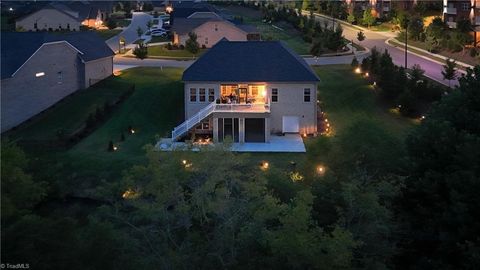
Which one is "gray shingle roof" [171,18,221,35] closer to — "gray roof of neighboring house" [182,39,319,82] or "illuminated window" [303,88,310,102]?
"gray roof of neighboring house" [182,39,319,82]

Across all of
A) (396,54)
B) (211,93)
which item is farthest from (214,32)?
(211,93)

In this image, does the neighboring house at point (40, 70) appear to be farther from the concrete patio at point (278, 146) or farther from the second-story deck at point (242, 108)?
the concrete patio at point (278, 146)

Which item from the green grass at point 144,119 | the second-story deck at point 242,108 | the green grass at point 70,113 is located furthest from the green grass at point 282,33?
the second-story deck at point 242,108

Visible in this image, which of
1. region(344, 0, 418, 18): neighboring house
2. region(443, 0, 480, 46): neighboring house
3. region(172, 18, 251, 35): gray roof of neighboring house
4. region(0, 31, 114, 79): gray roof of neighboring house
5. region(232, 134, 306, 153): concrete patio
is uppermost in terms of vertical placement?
region(344, 0, 418, 18): neighboring house

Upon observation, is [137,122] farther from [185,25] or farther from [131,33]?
[131,33]

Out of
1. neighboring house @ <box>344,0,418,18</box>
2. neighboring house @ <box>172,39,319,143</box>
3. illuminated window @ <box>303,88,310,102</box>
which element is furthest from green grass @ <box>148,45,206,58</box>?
neighboring house @ <box>344,0,418,18</box>

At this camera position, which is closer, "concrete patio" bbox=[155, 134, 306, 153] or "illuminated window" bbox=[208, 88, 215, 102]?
"concrete patio" bbox=[155, 134, 306, 153]
